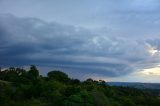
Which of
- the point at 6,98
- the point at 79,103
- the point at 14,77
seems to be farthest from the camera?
the point at 14,77

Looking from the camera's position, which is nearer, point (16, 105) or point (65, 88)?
point (16, 105)

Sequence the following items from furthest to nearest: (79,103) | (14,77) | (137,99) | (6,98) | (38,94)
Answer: (14,77) < (137,99) < (38,94) < (6,98) < (79,103)

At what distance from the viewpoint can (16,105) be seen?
2336 inches

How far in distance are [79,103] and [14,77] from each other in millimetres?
45994

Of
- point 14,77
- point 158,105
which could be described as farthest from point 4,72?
point 158,105

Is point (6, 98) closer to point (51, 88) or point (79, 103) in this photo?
point (51, 88)

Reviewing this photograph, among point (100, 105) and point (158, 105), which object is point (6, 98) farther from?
point (158, 105)

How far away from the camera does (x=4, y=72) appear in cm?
11656

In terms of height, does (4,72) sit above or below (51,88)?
above

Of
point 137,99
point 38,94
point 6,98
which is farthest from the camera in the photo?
point 137,99

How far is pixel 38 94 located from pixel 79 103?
49.3 ft

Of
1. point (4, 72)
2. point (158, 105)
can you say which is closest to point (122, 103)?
point (158, 105)

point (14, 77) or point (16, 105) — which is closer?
point (16, 105)

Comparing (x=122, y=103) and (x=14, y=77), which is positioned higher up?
(x=14, y=77)
